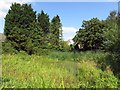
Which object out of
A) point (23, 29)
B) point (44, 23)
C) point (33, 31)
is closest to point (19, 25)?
point (23, 29)

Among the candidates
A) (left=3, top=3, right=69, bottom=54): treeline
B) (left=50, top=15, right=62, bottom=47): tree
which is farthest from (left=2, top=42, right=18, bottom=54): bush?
(left=50, top=15, right=62, bottom=47): tree

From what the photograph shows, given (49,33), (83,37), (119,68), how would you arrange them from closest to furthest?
(119,68), (83,37), (49,33)

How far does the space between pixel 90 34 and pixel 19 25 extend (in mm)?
10415

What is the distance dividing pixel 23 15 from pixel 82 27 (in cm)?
1072

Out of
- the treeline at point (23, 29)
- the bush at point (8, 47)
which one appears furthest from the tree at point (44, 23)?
the bush at point (8, 47)

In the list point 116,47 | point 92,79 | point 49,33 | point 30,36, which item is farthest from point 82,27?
point 92,79

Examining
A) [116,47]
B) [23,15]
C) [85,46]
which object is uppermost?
[23,15]

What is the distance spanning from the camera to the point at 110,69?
13.0 metres

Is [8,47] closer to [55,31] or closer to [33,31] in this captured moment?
[33,31]

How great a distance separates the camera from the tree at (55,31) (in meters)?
38.0

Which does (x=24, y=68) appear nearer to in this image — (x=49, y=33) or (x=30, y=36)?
(x=30, y=36)

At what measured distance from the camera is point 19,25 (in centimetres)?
2795

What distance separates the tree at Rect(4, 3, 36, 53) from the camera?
27.2 metres

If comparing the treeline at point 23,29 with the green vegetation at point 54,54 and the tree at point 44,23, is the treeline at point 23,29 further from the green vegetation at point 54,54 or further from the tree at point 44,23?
the tree at point 44,23
